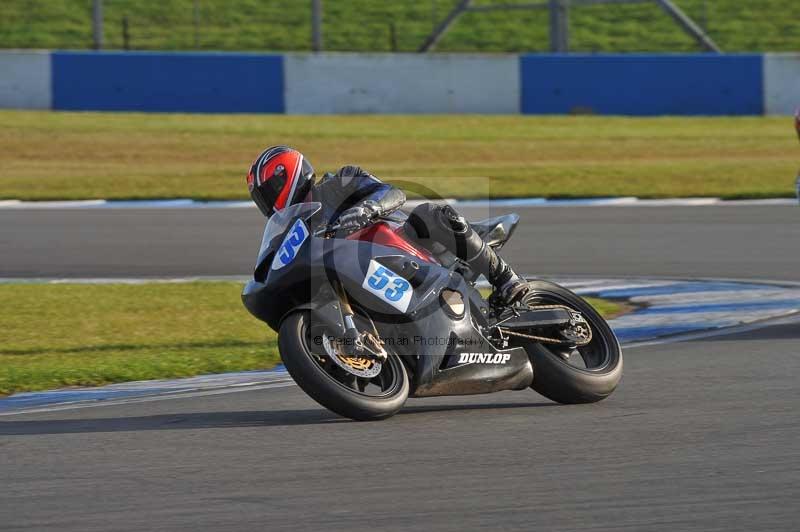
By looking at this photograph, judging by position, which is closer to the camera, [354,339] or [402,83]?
[354,339]

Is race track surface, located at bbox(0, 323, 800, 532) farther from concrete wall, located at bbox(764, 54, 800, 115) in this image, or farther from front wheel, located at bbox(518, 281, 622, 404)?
concrete wall, located at bbox(764, 54, 800, 115)

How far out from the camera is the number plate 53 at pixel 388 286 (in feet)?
21.3

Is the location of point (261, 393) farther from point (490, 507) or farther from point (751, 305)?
point (751, 305)

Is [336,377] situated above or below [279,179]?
below

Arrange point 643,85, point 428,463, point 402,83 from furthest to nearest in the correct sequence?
point 402,83
point 643,85
point 428,463

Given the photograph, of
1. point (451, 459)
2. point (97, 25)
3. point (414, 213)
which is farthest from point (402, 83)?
point (451, 459)

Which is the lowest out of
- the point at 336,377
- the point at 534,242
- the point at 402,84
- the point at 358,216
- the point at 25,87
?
the point at 534,242

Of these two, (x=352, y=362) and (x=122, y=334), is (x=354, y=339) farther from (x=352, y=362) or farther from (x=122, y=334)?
(x=122, y=334)

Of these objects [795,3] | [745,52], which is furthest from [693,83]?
[795,3]

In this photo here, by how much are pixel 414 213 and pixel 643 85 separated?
72.5ft

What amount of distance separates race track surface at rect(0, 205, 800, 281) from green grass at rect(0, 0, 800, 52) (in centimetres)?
1256

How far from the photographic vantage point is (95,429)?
6688 millimetres

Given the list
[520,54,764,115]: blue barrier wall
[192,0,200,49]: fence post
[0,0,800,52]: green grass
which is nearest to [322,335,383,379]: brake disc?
[520,54,764,115]: blue barrier wall

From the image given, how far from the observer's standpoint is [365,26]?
32.1 m
